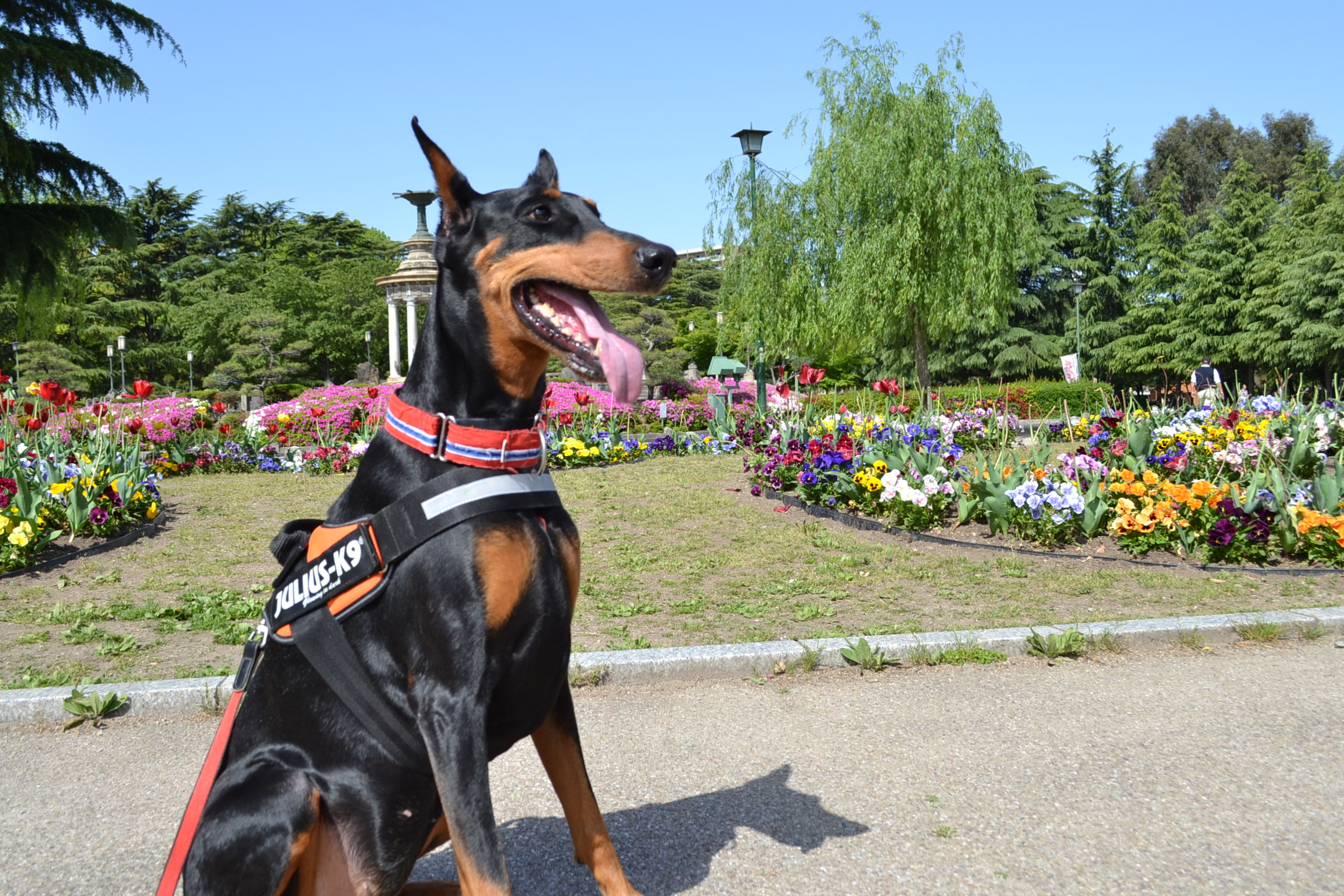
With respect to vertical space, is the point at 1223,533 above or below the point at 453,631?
below

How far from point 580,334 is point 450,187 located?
461mm

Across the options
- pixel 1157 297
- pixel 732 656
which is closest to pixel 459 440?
pixel 732 656

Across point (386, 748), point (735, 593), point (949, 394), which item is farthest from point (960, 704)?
point (949, 394)

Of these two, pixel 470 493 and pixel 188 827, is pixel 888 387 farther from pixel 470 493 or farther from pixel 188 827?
pixel 188 827

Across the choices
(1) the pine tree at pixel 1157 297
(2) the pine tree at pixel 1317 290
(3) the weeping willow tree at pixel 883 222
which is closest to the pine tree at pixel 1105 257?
(1) the pine tree at pixel 1157 297

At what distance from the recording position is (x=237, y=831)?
1877 millimetres

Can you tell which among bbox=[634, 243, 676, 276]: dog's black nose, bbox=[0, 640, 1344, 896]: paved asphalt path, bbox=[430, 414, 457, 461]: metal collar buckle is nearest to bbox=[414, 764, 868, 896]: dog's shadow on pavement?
bbox=[0, 640, 1344, 896]: paved asphalt path

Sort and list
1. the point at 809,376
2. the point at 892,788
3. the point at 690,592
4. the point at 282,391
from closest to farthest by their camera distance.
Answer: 1. the point at 892,788
2. the point at 690,592
3. the point at 809,376
4. the point at 282,391

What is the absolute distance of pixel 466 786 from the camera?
1880 mm

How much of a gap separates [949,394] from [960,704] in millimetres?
22997

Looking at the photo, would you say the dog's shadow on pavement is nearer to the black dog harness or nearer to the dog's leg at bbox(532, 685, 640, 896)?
the dog's leg at bbox(532, 685, 640, 896)

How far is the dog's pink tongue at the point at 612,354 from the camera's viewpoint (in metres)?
2.02

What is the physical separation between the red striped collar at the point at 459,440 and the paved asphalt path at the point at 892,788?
4.55ft

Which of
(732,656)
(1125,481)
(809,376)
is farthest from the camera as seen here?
(809,376)
